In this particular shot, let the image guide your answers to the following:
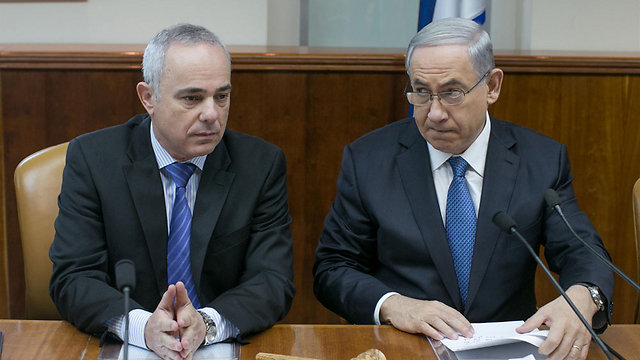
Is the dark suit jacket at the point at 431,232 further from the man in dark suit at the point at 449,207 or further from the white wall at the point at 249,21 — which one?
the white wall at the point at 249,21

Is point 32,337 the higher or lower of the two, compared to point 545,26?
lower

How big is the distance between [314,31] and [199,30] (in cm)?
264

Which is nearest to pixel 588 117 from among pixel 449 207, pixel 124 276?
pixel 449 207

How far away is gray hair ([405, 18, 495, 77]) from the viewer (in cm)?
204

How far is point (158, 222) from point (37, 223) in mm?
406

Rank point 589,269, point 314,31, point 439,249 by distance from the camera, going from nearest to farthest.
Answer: point 589,269, point 439,249, point 314,31

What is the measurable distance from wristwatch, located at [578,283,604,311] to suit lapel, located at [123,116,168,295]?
1.07m

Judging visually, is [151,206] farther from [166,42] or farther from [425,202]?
[425,202]

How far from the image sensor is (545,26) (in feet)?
13.3

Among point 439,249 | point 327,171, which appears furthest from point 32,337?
point 327,171

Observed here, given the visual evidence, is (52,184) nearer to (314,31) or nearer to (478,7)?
(478,7)

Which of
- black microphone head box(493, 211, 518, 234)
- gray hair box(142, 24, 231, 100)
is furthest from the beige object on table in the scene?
gray hair box(142, 24, 231, 100)

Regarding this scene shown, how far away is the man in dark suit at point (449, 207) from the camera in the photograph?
80.0 inches

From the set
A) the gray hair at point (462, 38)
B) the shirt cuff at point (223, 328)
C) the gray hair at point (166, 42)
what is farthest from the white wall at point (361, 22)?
the shirt cuff at point (223, 328)
